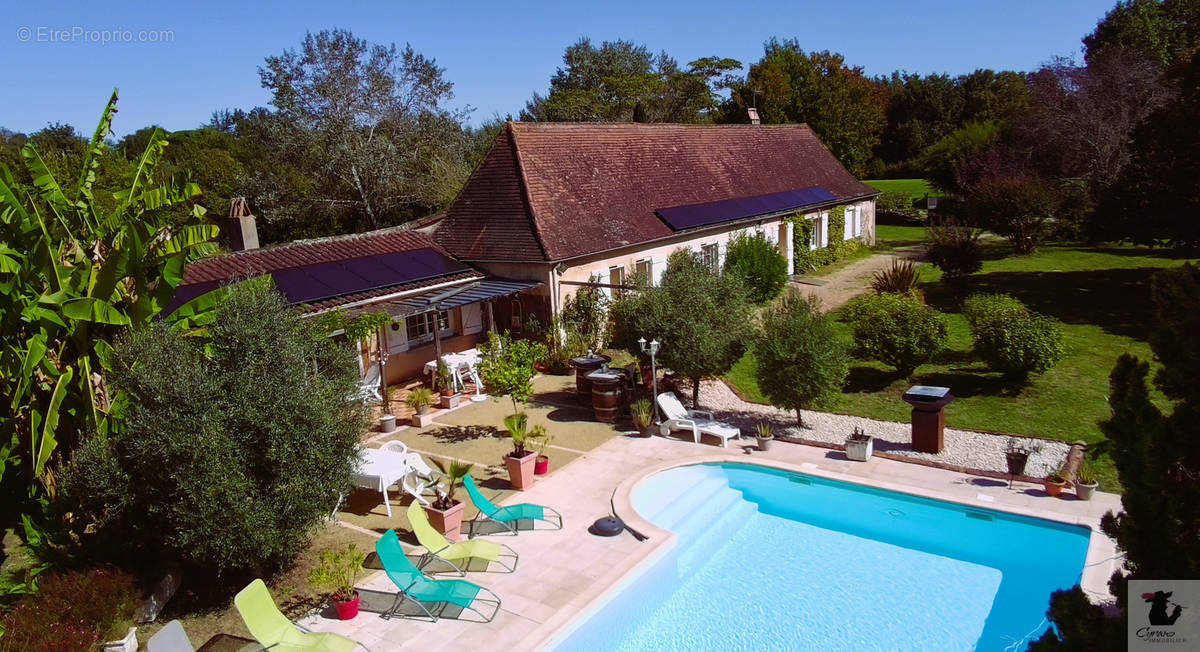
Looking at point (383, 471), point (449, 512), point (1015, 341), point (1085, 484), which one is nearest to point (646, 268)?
point (1015, 341)

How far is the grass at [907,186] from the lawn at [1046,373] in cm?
2797

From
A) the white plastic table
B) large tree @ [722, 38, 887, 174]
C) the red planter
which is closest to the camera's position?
the red planter

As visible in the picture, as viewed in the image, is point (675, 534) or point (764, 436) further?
point (764, 436)

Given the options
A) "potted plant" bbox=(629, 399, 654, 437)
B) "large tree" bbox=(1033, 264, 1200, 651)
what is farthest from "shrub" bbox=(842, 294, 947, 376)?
"large tree" bbox=(1033, 264, 1200, 651)

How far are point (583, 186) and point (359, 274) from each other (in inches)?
356

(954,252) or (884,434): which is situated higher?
(954,252)

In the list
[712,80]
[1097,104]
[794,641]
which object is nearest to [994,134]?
[1097,104]

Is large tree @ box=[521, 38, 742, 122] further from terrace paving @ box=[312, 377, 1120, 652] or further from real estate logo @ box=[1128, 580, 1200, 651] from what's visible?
real estate logo @ box=[1128, 580, 1200, 651]

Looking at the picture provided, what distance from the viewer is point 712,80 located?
67.5 metres

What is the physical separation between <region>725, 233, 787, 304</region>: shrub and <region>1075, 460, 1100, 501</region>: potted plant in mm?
15522

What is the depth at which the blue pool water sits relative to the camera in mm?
10352

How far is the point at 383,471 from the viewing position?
1365 centimetres

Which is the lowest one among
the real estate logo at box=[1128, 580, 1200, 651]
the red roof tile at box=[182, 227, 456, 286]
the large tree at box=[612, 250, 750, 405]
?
the real estate logo at box=[1128, 580, 1200, 651]

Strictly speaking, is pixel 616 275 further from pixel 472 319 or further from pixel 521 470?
pixel 521 470
